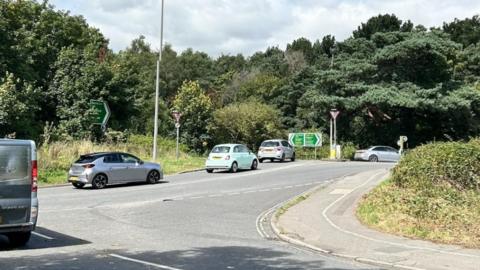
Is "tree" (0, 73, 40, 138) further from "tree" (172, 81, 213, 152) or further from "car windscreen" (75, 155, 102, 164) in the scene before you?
"tree" (172, 81, 213, 152)

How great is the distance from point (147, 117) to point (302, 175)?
120ft

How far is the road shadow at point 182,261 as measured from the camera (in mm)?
9375

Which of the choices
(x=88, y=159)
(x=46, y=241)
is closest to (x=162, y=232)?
(x=46, y=241)

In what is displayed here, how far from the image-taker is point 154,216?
1602 cm

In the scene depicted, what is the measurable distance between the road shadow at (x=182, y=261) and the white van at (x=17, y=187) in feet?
3.51

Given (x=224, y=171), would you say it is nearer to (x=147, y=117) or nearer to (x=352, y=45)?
(x=352, y=45)

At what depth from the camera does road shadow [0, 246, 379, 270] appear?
9375mm

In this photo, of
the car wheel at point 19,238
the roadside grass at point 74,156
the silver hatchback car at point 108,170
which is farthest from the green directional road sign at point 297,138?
the car wheel at point 19,238

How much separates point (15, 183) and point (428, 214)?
8.54m

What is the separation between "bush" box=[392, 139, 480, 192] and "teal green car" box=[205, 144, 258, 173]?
1481 cm

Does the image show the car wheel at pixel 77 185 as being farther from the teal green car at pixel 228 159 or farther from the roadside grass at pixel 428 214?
the roadside grass at pixel 428 214

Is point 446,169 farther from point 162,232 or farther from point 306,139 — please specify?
point 306,139

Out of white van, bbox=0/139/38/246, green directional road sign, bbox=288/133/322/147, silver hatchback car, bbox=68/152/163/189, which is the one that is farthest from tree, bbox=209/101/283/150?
white van, bbox=0/139/38/246

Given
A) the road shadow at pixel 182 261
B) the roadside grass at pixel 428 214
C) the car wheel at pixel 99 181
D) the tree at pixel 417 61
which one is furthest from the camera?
the tree at pixel 417 61
